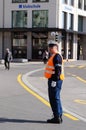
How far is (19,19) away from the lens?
2327 inches

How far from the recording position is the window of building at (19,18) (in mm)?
58875

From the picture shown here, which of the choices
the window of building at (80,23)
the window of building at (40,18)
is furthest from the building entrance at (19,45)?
the window of building at (80,23)

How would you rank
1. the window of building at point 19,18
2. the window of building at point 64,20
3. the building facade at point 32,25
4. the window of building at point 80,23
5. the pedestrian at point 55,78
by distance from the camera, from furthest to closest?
the window of building at point 80,23 < the window of building at point 64,20 < the window of building at point 19,18 < the building facade at point 32,25 < the pedestrian at point 55,78

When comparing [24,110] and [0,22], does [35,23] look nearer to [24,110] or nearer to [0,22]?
[0,22]

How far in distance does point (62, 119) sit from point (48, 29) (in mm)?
47335

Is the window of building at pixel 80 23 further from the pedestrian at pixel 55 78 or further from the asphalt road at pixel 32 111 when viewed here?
the pedestrian at pixel 55 78

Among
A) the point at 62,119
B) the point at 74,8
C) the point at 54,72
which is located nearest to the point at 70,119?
the point at 62,119

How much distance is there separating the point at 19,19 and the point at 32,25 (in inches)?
78.4

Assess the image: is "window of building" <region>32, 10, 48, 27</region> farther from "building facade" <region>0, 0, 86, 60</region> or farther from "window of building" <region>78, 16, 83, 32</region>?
"window of building" <region>78, 16, 83, 32</region>

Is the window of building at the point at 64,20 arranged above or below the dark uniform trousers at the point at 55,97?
above

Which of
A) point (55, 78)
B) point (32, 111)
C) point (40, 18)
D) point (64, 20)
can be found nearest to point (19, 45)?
point (40, 18)

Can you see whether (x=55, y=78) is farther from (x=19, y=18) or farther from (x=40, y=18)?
(x=19, y=18)

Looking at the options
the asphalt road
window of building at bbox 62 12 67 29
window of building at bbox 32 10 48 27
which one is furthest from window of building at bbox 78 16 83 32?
the asphalt road

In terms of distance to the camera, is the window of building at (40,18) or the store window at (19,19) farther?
the store window at (19,19)
